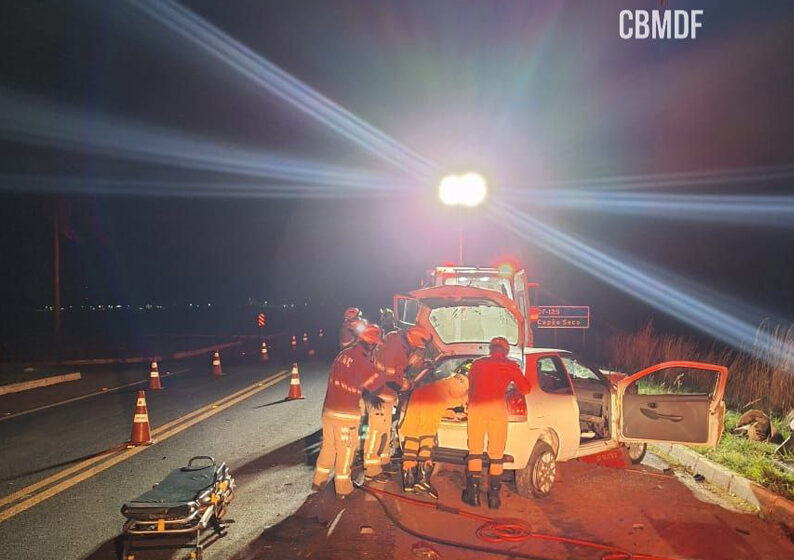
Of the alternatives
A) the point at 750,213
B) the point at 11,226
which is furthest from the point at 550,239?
the point at 11,226

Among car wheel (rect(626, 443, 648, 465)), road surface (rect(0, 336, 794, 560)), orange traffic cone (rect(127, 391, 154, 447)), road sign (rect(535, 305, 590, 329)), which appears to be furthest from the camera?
road sign (rect(535, 305, 590, 329))

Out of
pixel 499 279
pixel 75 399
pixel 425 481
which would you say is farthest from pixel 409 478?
pixel 75 399

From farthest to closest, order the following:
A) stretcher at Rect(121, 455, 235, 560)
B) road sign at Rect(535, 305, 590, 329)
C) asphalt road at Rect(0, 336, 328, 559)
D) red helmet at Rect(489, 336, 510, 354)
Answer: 1. road sign at Rect(535, 305, 590, 329)
2. red helmet at Rect(489, 336, 510, 354)
3. asphalt road at Rect(0, 336, 328, 559)
4. stretcher at Rect(121, 455, 235, 560)

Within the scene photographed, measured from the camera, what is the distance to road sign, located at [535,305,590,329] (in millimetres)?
14242

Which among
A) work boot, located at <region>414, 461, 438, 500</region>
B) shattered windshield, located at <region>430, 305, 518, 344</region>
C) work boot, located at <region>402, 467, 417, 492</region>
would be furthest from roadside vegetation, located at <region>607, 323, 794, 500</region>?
work boot, located at <region>402, 467, 417, 492</region>

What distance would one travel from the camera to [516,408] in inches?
244

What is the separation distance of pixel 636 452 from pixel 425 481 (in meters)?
2.93

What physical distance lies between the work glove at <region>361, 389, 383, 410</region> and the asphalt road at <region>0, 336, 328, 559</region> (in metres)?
1.11

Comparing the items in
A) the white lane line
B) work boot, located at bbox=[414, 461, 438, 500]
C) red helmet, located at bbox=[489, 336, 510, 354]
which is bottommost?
the white lane line

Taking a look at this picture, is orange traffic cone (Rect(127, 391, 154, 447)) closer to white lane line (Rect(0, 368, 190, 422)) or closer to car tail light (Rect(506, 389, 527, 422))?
white lane line (Rect(0, 368, 190, 422))

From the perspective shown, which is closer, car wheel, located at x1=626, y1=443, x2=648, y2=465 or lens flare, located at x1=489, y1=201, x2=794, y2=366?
car wheel, located at x1=626, y1=443, x2=648, y2=465

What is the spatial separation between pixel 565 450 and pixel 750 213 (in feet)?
102

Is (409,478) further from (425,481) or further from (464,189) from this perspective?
(464,189)

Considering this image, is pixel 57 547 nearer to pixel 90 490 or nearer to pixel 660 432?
pixel 90 490
